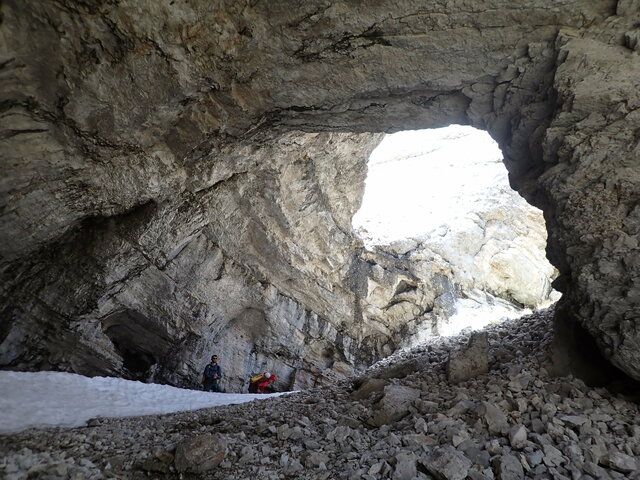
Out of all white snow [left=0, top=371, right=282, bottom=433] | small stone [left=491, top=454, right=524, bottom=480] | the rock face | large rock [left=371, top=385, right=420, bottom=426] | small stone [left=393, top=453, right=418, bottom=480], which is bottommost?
white snow [left=0, top=371, right=282, bottom=433]

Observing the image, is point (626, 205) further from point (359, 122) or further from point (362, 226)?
point (362, 226)

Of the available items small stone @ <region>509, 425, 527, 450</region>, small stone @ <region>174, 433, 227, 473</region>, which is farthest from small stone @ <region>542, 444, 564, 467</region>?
small stone @ <region>174, 433, 227, 473</region>

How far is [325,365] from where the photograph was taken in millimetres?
17625

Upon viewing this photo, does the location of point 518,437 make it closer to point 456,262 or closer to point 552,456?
point 552,456

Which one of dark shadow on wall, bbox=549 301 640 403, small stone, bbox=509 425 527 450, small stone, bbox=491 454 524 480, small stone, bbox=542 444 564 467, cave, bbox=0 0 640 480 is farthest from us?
dark shadow on wall, bbox=549 301 640 403

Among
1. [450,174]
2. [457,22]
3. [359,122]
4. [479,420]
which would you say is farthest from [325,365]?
[450,174]

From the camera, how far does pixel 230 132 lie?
9.13 meters

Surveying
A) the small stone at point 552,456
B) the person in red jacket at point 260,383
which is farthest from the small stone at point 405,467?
the person in red jacket at point 260,383

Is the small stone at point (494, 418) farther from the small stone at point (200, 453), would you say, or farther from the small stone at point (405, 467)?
the small stone at point (200, 453)

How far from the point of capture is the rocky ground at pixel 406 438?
4.00 metres

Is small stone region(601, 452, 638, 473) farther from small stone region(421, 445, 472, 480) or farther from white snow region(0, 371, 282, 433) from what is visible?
white snow region(0, 371, 282, 433)

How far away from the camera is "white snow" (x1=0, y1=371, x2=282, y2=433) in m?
6.87

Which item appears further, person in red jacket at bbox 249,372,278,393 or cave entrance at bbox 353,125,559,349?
cave entrance at bbox 353,125,559,349

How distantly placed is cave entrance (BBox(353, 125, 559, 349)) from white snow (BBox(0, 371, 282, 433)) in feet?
33.1
